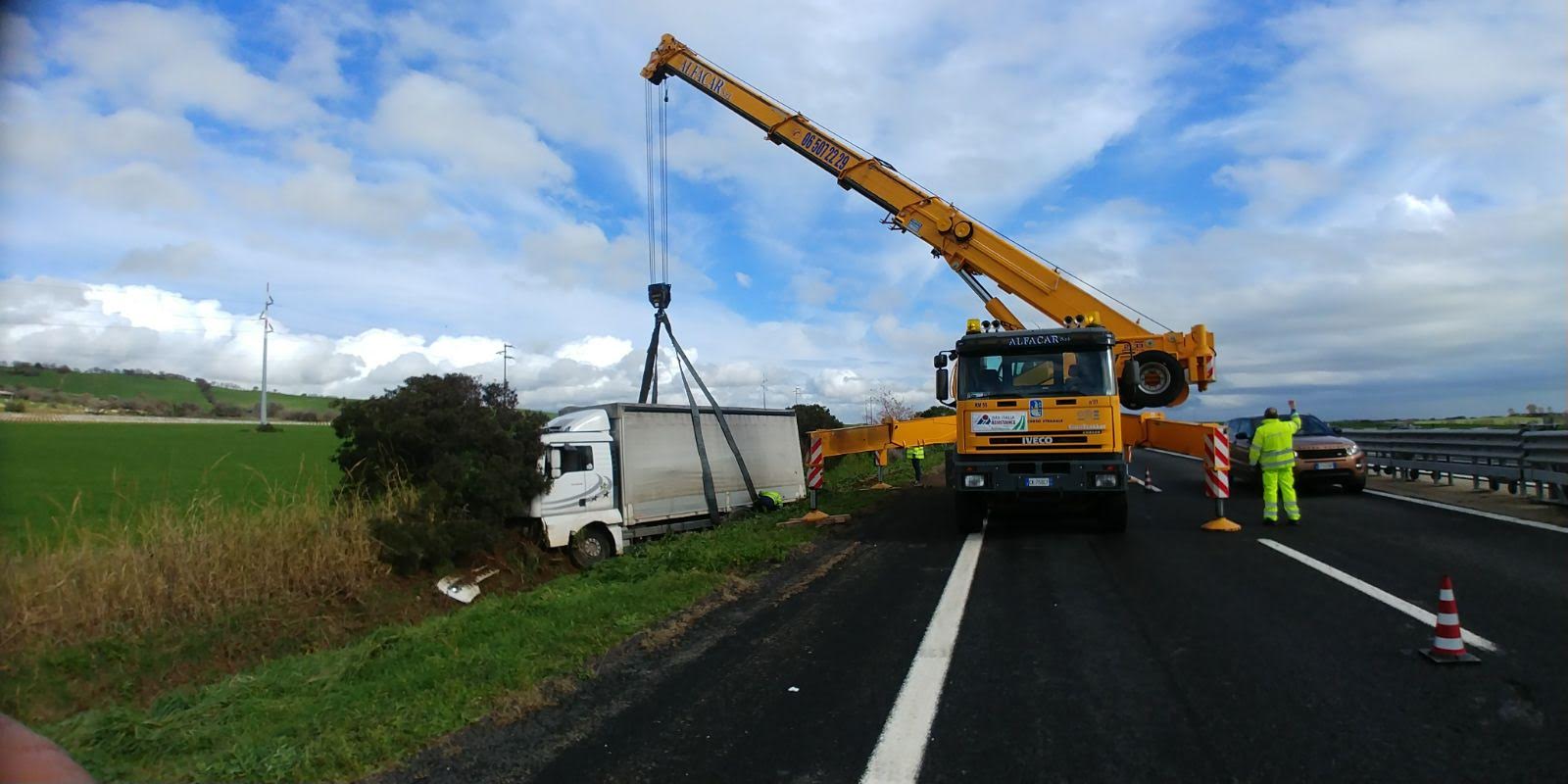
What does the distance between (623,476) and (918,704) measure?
11.5 meters

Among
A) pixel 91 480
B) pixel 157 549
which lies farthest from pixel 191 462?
pixel 157 549

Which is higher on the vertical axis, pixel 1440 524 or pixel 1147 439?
pixel 1147 439

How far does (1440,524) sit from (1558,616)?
6.09m

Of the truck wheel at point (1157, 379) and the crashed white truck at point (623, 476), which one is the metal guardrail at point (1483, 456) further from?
the crashed white truck at point (623, 476)

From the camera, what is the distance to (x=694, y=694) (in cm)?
510

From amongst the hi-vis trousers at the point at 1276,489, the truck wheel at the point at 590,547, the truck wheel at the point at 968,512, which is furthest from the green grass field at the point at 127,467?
the hi-vis trousers at the point at 1276,489

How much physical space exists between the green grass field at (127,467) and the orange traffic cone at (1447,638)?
11.6 metres

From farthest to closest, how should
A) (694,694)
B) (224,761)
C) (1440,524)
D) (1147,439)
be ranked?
(1147,439)
(1440,524)
(694,694)
(224,761)

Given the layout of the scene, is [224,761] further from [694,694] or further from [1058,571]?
[1058,571]

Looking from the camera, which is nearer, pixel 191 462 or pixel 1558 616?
pixel 1558 616

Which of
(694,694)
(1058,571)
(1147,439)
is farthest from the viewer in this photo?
(1147,439)

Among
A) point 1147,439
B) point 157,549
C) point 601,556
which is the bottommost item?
point 601,556

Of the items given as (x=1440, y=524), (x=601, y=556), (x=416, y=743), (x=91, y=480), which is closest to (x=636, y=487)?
(x=601, y=556)

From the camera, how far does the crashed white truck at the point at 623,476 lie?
14906 mm
